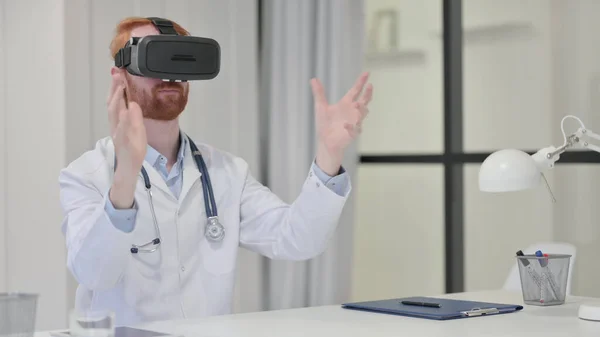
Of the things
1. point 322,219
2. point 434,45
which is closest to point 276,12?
point 434,45

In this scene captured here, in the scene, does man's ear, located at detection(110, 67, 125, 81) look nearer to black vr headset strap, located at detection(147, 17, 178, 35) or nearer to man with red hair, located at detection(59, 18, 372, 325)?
man with red hair, located at detection(59, 18, 372, 325)

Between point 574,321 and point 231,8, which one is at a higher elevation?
point 231,8

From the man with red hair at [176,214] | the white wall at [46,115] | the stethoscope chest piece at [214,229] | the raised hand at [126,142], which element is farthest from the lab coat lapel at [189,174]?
the white wall at [46,115]

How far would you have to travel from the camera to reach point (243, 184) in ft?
9.13

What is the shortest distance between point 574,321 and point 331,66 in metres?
1.98

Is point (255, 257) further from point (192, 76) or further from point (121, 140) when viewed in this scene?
point (121, 140)

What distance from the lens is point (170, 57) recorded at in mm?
2463

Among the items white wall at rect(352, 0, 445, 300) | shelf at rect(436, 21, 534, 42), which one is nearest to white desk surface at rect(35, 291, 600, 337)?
shelf at rect(436, 21, 534, 42)

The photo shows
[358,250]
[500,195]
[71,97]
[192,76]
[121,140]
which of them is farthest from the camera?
[358,250]

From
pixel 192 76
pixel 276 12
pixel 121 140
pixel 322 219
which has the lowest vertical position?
pixel 322 219

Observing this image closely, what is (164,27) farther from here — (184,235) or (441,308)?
(441,308)

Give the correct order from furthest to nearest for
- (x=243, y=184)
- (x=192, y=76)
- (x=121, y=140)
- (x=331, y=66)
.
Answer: (x=331, y=66) → (x=243, y=184) → (x=192, y=76) → (x=121, y=140)

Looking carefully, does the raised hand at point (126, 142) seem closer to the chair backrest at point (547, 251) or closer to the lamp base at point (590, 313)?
the lamp base at point (590, 313)

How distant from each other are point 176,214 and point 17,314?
904mm
